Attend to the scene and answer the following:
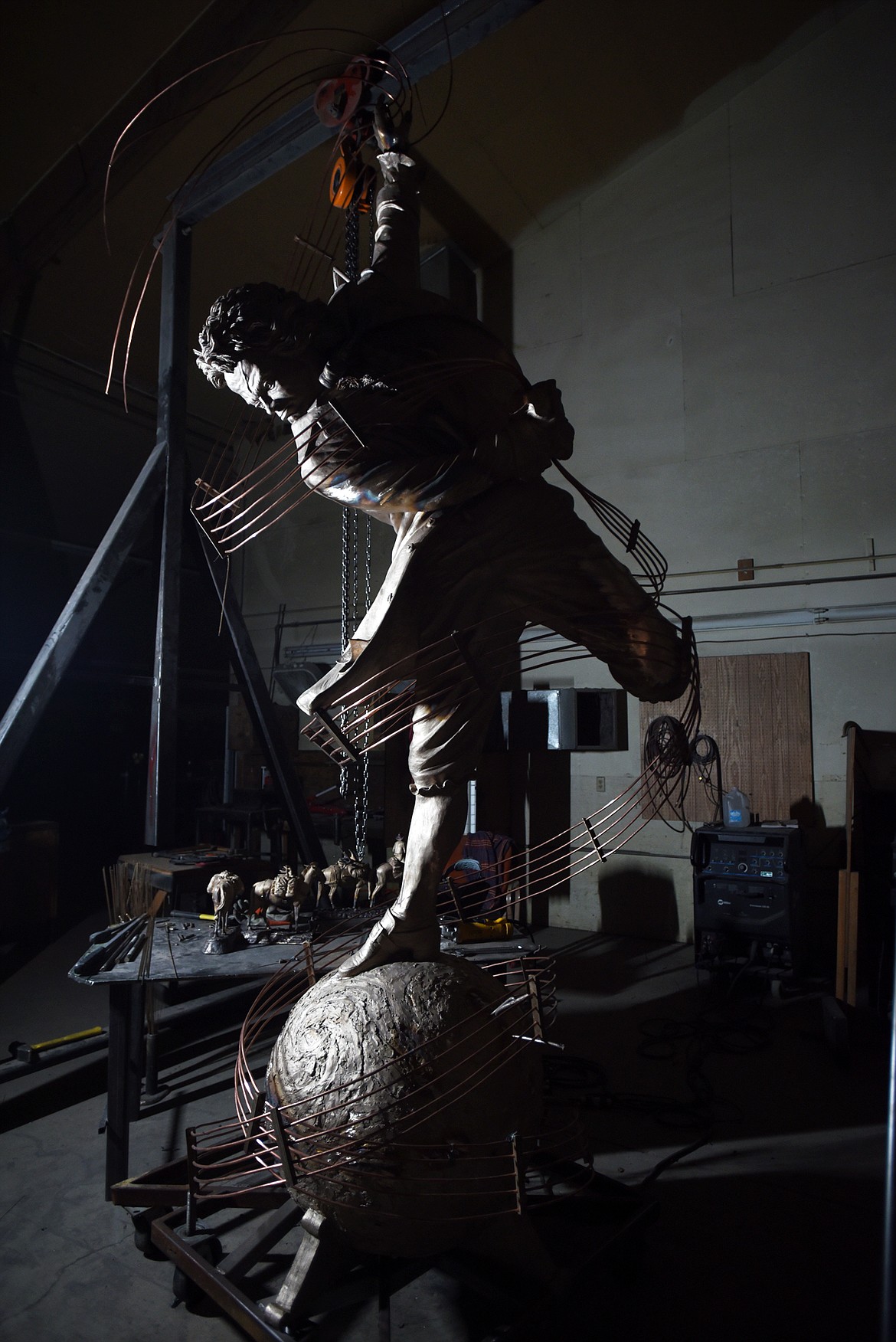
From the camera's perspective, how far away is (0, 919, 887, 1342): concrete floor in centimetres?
218

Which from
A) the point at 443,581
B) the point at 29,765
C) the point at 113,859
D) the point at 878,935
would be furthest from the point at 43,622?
the point at 878,935

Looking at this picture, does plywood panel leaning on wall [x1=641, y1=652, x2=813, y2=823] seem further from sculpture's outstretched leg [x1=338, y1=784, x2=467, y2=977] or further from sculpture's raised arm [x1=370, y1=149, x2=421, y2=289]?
sculpture's raised arm [x1=370, y1=149, x2=421, y2=289]

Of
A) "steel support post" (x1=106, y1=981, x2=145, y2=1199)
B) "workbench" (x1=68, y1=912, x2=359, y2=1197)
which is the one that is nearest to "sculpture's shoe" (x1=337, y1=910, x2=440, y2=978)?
"workbench" (x1=68, y1=912, x2=359, y2=1197)

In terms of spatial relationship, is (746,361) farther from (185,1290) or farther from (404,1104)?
(185,1290)

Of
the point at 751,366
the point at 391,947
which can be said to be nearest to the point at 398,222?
the point at 391,947

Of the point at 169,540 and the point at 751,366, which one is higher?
the point at 751,366

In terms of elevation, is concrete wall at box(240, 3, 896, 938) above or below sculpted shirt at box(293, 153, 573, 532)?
above

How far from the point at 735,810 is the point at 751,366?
11.1ft

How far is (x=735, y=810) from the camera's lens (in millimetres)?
5504

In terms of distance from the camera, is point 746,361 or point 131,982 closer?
point 131,982

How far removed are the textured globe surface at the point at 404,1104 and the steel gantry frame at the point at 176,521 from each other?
2370 mm

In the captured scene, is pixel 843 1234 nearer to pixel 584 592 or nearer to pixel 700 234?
pixel 584 592

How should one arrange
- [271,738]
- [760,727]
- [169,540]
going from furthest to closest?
[760,727] → [271,738] → [169,540]

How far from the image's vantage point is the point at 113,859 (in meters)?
8.66
